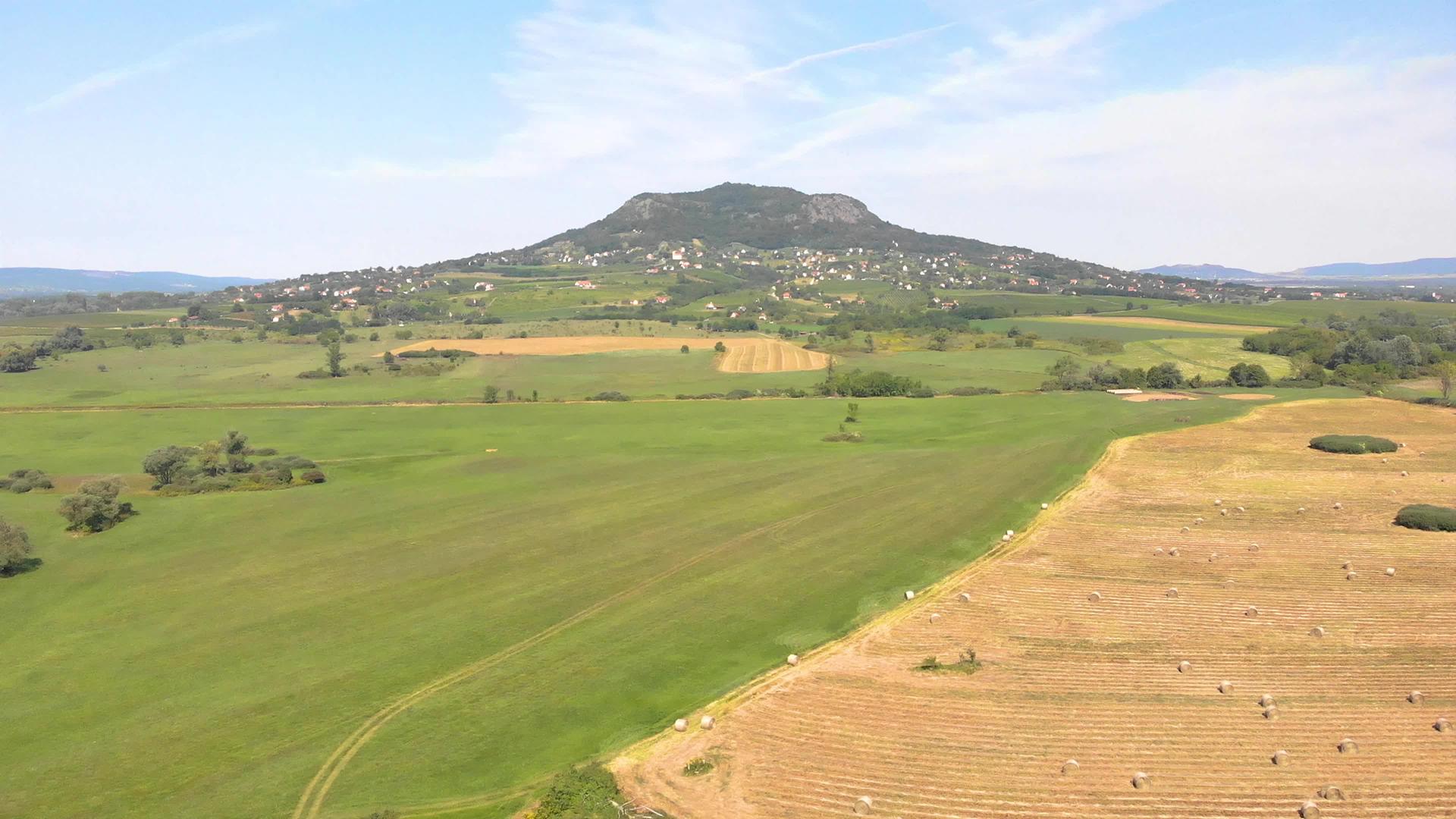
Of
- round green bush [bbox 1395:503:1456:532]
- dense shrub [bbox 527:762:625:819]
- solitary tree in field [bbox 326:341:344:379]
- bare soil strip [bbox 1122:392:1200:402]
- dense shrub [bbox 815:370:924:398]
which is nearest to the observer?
dense shrub [bbox 527:762:625:819]

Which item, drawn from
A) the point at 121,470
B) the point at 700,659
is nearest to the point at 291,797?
the point at 700,659

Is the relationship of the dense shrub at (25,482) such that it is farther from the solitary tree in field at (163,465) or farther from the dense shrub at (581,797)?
the dense shrub at (581,797)

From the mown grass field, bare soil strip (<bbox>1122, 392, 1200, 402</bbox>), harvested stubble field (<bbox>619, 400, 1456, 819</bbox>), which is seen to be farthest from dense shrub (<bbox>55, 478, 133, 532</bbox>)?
bare soil strip (<bbox>1122, 392, 1200, 402</bbox>)

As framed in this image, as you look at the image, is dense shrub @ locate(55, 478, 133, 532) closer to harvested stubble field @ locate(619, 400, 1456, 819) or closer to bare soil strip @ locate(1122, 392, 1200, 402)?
harvested stubble field @ locate(619, 400, 1456, 819)

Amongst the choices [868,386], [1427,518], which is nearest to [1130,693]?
[1427,518]

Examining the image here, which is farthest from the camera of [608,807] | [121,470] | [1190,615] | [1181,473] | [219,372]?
[219,372]

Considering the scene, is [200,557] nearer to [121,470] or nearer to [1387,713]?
[121,470]

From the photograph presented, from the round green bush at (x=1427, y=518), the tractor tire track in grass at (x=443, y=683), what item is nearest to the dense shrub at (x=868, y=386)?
the tractor tire track in grass at (x=443, y=683)
